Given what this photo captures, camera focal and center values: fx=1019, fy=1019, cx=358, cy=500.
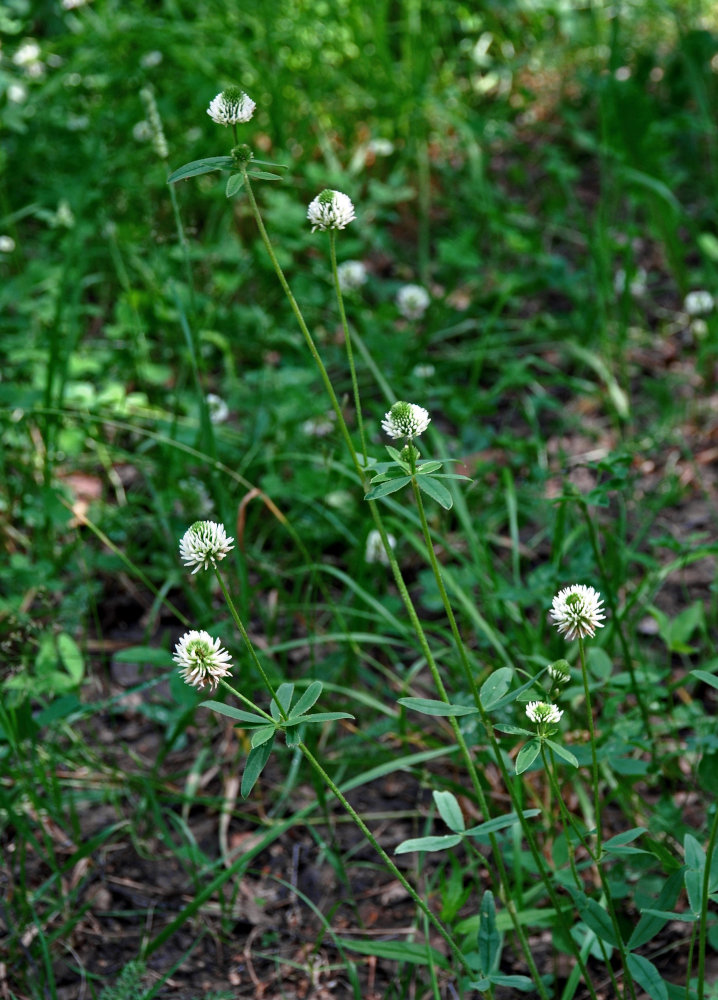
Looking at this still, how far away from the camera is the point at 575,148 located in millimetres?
3848

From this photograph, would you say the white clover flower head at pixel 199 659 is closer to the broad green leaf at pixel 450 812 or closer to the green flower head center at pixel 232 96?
the broad green leaf at pixel 450 812

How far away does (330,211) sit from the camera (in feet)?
4.02

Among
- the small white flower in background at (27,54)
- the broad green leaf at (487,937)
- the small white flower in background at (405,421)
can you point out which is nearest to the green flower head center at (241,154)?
the small white flower in background at (405,421)

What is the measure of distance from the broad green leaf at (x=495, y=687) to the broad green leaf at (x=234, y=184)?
632mm

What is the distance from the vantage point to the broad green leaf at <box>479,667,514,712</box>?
121 centimetres

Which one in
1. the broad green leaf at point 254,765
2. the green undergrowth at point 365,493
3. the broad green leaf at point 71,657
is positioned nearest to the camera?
the broad green leaf at point 254,765

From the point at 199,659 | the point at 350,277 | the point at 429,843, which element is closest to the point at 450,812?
the point at 429,843

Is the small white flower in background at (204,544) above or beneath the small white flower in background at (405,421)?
beneath

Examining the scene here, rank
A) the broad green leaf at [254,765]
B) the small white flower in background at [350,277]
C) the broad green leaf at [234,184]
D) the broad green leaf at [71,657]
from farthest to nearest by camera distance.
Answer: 1. the small white flower in background at [350,277]
2. the broad green leaf at [71,657]
3. the broad green leaf at [234,184]
4. the broad green leaf at [254,765]

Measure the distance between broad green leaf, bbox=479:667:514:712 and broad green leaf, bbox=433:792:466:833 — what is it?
0.16 metres

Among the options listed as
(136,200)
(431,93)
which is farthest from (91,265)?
(431,93)

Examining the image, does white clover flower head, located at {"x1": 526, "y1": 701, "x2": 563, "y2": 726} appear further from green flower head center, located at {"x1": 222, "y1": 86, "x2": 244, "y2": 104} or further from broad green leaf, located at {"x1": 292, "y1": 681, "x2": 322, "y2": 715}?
green flower head center, located at {"x1": 222, "y1": 86, "x2": 244, "y2": 104}

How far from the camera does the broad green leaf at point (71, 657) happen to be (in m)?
1.80

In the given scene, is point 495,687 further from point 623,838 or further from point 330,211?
point 330,211
